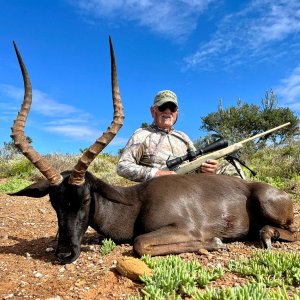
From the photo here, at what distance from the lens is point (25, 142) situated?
4.94m

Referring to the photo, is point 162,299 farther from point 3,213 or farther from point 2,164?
point 2,164

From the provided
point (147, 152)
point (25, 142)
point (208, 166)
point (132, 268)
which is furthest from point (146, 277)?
point (147, 152)

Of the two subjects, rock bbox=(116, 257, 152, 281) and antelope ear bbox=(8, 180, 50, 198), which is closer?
rock bbox=(116, 257, 152, 281)

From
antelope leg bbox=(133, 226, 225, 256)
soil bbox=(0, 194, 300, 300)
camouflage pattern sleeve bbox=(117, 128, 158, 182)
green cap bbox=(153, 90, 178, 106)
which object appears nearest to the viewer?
soil bbox=(0, 194, 300, 300)

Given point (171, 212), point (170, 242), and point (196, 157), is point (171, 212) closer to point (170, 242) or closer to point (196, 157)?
point (170, 242)

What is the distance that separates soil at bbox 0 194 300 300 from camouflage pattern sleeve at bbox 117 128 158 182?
1.22m

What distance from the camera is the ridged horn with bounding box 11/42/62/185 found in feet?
15.8

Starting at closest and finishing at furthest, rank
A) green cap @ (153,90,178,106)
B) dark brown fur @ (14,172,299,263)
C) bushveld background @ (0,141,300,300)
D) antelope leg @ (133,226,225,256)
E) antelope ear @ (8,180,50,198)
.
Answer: bushveld background @ (0,141,300,300) < antelope leg @ (133,226,225,256) < dark brown fur @ (14,172,299,263) < antelope ear @ (8,180,50,198) < green cap @ (153,90,178,106)

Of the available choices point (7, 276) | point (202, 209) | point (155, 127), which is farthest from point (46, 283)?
point (155, 127)

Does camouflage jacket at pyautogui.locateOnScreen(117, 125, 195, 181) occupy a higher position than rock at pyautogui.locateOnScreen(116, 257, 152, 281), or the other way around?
camouflage jacket at pyautogui.locateOnScreen(117, 125, 195, 181)

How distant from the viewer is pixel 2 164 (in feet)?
66.9

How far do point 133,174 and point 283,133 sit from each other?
91.9ft

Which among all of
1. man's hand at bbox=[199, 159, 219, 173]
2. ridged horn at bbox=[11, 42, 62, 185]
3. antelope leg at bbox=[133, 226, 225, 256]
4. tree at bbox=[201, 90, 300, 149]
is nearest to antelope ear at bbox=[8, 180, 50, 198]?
ridged horn at bbox=[11, 42, 62, 185]

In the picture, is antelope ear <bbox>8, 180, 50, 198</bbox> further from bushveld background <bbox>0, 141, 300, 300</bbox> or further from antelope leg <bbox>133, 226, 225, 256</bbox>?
antelope leg <bbox>133, 226, 225, 256</bbox>
